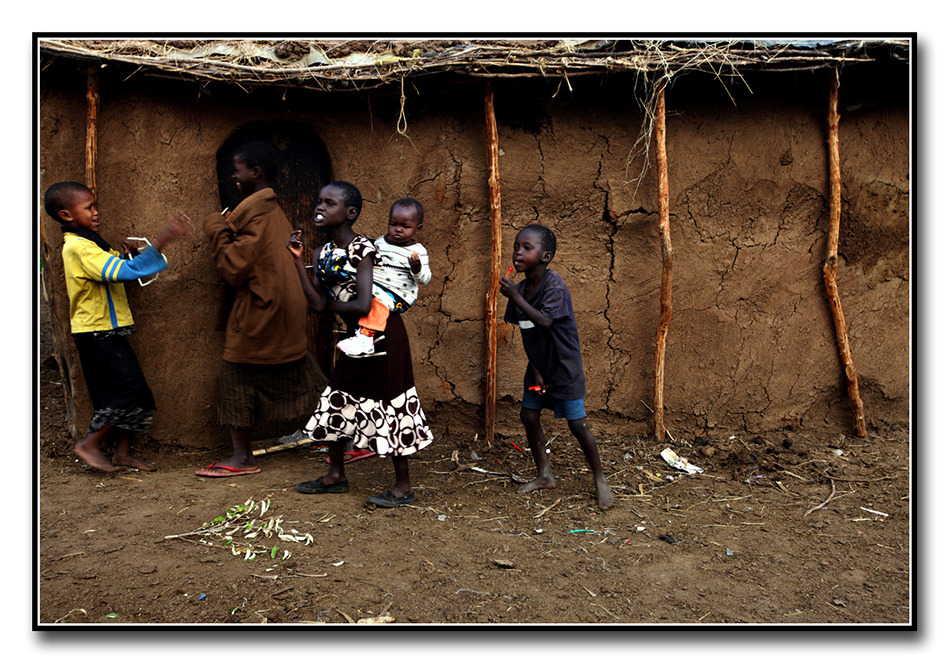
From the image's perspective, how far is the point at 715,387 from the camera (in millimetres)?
4805

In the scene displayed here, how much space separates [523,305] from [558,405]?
65cm

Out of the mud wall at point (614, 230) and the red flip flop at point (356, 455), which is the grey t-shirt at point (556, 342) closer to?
the mud wall at point (614, 230)

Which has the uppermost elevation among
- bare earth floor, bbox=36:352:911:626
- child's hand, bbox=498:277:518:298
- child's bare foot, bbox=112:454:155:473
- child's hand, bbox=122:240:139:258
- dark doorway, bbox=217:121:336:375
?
dark doorway, bbox=217:121:336:375

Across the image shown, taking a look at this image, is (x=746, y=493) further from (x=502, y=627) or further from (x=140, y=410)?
(x=140, y=410)

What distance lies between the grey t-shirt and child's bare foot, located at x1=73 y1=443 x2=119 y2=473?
266cm

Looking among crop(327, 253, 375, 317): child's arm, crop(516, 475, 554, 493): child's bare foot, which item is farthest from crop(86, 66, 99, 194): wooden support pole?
crop(516, 475, 554, 493): child's bare foot

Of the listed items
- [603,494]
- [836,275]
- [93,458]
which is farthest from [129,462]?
[836,275]

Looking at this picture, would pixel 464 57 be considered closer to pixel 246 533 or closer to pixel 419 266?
pixel 419 266

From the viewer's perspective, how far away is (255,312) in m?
4.04

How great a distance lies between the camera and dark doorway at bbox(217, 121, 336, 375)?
4461 mm

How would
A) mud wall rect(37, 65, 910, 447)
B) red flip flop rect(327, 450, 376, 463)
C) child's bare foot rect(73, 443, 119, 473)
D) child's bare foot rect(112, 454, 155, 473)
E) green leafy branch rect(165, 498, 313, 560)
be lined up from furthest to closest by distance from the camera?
red flip flop rect(327, 450, 376, 463), mud wall rect(37, 65, 910, 447), child's bare foot rect(112, 454, 155, 473), child's bare foot rect(73, 443, 119, 473), green leafy branch rect(165, 498, 313, 560)

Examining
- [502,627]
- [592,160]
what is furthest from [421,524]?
[592,160]

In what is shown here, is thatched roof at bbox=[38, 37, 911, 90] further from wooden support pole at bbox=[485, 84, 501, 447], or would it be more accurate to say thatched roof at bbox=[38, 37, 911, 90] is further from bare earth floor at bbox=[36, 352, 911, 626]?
bare earth floor at bbox=[36, 352, 911, 626]

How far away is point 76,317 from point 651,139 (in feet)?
12.5
